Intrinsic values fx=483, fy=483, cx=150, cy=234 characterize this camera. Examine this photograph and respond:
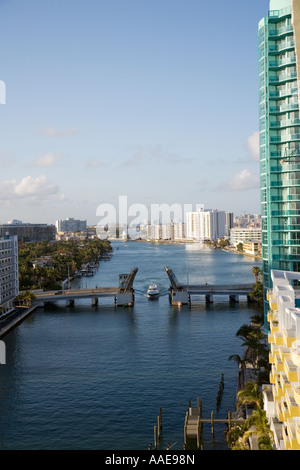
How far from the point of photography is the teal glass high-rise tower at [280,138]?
13.7 m

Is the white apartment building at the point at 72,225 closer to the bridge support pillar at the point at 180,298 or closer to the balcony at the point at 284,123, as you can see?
the bridge support pillar at the point at 180,298

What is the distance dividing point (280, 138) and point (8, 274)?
14883mm

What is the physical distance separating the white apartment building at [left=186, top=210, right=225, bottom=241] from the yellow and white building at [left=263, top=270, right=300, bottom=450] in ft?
302

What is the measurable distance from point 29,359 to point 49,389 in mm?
3389

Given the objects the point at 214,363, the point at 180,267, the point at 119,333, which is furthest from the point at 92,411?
the point at 180,267

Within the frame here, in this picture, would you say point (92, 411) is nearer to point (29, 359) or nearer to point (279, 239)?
point (29, 359)

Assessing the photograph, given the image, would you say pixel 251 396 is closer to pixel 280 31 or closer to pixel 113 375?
pixel 113 375

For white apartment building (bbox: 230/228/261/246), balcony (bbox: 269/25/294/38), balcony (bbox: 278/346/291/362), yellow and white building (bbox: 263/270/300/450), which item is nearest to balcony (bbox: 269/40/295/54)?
balcony (bbox: 269/25/294/38)

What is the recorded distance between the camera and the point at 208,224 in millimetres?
101125

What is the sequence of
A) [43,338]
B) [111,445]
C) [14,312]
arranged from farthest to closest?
[14,312]
[43,338]
[111,445]

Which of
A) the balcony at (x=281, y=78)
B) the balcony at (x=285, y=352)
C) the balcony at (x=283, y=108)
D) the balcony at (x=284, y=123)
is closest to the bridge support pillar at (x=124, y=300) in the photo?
the balcony at (x=284, y=123)

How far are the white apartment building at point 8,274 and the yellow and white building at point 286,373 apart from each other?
15671 mm

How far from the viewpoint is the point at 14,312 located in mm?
23359
